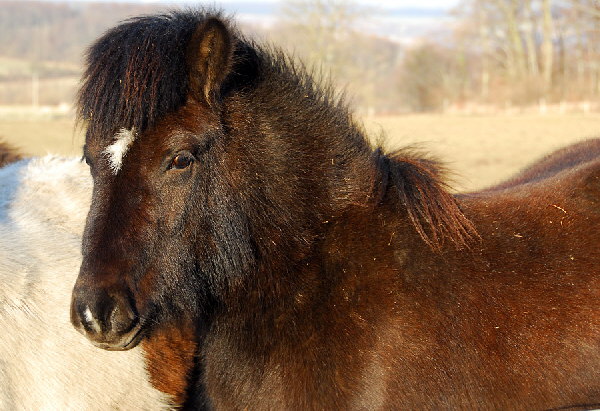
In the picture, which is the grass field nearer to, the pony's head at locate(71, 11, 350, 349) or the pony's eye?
the pony's head at locate(71, 11, 350, 349)

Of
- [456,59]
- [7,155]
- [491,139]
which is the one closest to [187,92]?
[7,155]

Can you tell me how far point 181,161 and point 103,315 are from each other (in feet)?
1.95

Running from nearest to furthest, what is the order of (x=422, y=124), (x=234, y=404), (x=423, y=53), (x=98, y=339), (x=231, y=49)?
(x=98, y=339) < (x=231, y=49) < (x=234, y=404) < (x=422, y=124) < (x=423, y=53)

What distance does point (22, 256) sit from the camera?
295 cm

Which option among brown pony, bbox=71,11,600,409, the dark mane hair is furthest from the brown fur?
the dark mane hair

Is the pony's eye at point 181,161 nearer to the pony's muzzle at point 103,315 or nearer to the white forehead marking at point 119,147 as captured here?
the white forehead marking at point 119,147

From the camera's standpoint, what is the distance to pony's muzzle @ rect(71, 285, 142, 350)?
2.19 metres

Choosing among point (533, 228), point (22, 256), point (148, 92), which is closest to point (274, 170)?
point (148, 92)

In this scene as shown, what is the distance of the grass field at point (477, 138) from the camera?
1283 centimetres

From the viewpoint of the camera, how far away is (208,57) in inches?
93.6

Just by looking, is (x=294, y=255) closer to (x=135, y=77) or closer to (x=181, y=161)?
(x=181, y=161)

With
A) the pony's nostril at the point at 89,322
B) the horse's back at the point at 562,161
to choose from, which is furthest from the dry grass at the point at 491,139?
the pony's nostril at the point at 89,322

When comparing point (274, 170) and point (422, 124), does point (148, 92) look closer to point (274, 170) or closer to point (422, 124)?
point (274, 170)

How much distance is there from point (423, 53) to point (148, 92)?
150 ft
